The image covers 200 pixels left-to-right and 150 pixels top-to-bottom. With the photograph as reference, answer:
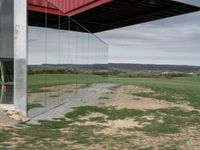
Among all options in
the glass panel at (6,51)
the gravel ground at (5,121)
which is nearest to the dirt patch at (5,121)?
the gravel ground at (5,121)

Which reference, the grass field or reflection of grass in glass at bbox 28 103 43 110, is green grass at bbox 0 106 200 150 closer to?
the grass field

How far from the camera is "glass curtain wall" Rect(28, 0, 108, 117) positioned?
539 inches

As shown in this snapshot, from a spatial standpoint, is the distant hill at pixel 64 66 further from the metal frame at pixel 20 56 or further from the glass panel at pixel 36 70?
the metal frame at pixel 20 56

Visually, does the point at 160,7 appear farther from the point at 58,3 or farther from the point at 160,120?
the point at 160,120

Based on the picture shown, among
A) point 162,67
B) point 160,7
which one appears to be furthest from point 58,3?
point 162,67

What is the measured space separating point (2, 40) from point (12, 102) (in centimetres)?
205

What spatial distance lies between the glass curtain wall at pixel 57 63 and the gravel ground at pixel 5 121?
108 centimetres

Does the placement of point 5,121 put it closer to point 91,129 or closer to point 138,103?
point 91,129

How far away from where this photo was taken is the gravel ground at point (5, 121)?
1150 centimetres

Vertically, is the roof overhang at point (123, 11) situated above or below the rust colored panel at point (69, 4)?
below

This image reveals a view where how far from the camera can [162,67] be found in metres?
59.1

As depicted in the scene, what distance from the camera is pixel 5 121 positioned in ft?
39.0

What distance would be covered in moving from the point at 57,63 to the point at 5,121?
4.78 meters

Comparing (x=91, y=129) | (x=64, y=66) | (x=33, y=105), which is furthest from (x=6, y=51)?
(x=64, y=66)
